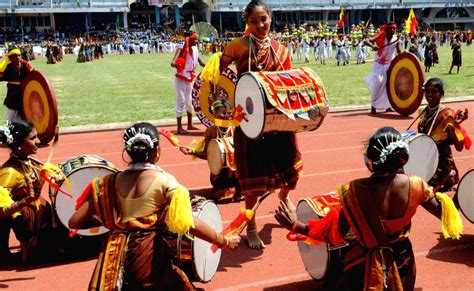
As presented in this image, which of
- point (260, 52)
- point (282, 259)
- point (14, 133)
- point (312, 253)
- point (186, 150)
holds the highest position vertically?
point (260, 52)

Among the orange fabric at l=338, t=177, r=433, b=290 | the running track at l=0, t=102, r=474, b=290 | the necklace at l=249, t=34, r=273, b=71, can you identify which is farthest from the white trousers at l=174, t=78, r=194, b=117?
the orange fabric at l=338, t=177, r=433, b=290

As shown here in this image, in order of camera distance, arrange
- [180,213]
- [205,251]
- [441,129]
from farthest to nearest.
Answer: [441,129]
[205,251]
[180,213]

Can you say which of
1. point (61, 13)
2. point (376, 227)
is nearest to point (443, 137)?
point (376, 227)

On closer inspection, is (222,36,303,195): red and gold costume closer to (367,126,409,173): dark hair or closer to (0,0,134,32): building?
(367,126,409,173): dark hair

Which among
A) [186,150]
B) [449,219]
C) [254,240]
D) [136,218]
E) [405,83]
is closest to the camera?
[136,218]

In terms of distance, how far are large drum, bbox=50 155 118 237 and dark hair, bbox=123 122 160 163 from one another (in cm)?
122

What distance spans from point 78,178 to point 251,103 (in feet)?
5.21

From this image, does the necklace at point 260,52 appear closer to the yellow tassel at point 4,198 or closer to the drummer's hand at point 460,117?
the drummer's hand at point 460,117

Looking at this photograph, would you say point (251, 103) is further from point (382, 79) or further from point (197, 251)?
point (382, 79)

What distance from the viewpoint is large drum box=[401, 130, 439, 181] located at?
5.62 metres

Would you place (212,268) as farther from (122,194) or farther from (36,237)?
(36,237)

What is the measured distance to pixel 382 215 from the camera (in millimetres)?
3418

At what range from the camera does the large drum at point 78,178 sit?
464 centimetres

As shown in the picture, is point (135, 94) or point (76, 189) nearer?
point (76, 189)
